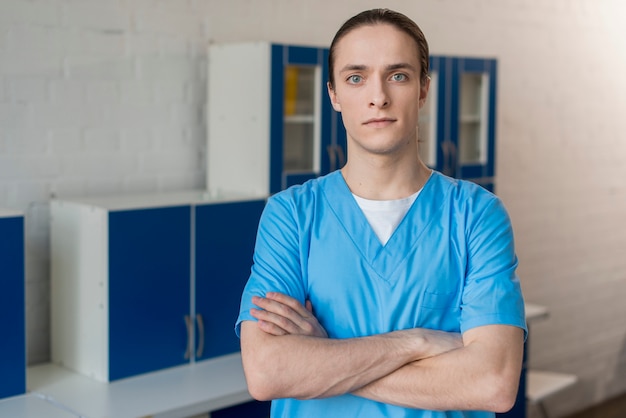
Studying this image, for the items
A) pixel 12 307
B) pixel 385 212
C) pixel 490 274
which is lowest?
pixel 12 307

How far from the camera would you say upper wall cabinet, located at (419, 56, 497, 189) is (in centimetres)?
393

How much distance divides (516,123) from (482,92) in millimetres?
962

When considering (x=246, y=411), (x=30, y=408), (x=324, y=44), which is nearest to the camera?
(x=30, y=408)

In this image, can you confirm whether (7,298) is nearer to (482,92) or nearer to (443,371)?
(443,371)

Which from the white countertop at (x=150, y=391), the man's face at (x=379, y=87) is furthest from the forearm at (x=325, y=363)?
the white countertop at (x=150, y=391)

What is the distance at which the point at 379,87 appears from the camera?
1723 mm

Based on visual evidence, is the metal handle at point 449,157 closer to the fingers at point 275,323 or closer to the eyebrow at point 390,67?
the eyebrow at point 390,67

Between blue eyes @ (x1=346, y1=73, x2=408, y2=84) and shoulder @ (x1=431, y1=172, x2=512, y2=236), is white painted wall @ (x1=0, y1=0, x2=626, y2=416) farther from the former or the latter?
shoulder @ (x1=431, y1=172, x2=512, y2=236)

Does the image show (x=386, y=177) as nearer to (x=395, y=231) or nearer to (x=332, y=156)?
(x=395, y=231)

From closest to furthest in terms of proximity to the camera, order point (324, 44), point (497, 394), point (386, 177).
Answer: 1. point (497, 394)
2. point (386, 177)
3. point (324, 44)

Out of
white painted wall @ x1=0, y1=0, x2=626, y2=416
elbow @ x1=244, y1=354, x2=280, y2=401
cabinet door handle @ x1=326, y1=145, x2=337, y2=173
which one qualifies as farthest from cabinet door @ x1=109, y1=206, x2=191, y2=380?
elbow @ x1=244, y1=354, x2=280, y2=401

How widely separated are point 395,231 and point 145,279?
1397mm

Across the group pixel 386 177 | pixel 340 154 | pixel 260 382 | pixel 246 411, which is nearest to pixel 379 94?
pixel 386 177

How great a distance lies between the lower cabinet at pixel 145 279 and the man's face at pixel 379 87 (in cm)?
133
